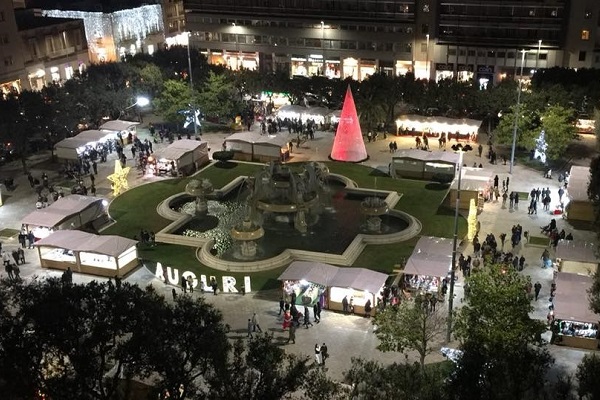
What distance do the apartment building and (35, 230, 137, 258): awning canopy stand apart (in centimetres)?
4318

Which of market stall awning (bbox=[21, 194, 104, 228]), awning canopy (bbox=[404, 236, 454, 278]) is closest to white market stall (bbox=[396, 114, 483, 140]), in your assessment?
awning canopy (bbox=[404, 236, 454, 278])

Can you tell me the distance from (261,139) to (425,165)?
50.7ft

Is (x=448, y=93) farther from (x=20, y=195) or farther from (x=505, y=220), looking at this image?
(x=20, y=195)

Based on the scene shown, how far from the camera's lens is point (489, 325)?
26328mm

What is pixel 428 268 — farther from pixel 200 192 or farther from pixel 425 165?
pixel 425 165

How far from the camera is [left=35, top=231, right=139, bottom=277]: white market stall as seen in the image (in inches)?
1628

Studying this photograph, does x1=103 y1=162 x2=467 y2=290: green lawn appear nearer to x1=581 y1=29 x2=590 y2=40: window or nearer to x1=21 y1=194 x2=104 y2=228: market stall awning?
x1=21 y1=194 x2=104 y2=228: market stall awning

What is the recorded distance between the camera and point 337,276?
123ft

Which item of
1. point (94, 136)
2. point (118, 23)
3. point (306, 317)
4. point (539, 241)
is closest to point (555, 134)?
point (539, 241)

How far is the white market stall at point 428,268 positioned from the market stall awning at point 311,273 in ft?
14.1

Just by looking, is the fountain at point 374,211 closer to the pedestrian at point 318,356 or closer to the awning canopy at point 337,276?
the awning canopy at point 337,276

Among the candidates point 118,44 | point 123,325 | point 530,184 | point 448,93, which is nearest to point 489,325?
point 123,325

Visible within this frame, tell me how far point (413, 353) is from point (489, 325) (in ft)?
24.8

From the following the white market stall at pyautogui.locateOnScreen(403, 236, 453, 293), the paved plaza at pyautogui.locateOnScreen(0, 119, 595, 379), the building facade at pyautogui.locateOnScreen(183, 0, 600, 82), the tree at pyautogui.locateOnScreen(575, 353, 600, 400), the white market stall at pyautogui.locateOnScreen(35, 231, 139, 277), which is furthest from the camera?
the building facade at pyautogui.locateOnScreen(183, 0, 600, 82)
